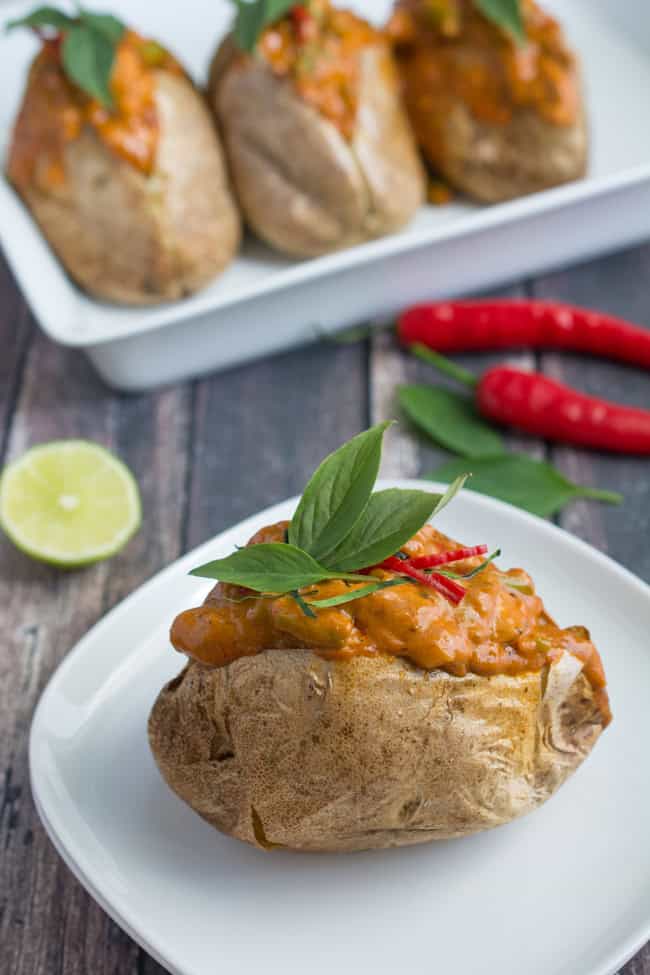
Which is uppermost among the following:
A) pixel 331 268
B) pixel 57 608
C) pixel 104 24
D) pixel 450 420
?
pixel 104 24

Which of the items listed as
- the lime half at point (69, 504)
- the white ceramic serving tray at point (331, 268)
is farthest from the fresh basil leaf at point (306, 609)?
the white ceramic serving tray at point (331, 268)

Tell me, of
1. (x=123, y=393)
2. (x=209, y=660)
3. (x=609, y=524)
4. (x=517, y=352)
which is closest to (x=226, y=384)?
(x=123, y=393)

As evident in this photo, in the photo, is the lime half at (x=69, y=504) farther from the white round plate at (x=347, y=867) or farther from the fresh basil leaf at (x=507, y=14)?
the fresh basil leaf at (x=507, y=14)

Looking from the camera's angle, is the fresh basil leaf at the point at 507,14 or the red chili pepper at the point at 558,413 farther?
the fresh basil leaf at the point at 507,14

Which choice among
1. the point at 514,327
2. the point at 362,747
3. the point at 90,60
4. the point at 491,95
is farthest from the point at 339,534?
the point at 491,95

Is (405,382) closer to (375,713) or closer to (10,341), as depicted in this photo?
(10,341)

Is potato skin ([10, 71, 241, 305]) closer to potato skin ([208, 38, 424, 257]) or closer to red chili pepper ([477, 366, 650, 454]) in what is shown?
potato skin ([208, 38, 424, 257])
